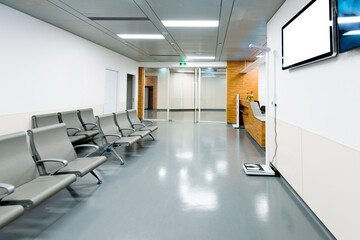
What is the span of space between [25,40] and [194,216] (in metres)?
4.83

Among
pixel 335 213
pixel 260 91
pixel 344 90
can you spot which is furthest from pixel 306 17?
pixel 260 91

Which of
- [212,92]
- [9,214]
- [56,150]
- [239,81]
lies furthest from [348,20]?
[212,92]

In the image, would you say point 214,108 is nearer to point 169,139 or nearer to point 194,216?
point 169,139

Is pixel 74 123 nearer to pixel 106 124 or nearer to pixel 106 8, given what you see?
pixel 106 124

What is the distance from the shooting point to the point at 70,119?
5492mm

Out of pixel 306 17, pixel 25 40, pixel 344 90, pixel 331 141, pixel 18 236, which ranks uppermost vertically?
pixel 25 40

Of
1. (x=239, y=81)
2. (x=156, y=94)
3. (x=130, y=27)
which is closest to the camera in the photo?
(x=130, y=27)

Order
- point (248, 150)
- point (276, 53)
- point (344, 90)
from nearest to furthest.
Answer: point (344, 90)
point (276, 53)
point (248, 150)

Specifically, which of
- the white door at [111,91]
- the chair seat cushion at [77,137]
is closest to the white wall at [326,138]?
the chair seat cushion at [77,137]

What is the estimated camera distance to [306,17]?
101 inches

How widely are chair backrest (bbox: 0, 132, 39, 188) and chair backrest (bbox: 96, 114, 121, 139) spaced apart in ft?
6.40

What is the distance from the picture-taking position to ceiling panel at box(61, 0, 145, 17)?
Answer: 12.7 feet

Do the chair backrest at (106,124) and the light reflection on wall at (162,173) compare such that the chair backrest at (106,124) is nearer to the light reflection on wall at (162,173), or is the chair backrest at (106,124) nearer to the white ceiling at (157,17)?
the light reflection on wall at (162,173)

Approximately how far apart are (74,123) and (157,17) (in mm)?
3416
